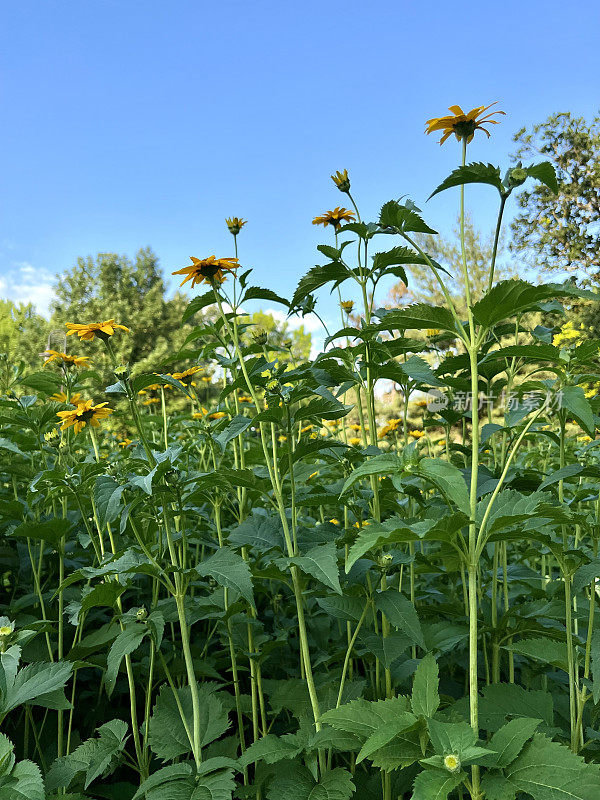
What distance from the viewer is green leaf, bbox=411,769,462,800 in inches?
36.1

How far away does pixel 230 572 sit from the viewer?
1.28m

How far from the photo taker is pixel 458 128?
135cm

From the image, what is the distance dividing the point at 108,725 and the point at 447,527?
3.46ft

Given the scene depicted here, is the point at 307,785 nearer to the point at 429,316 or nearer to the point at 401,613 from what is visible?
the point at 401,613

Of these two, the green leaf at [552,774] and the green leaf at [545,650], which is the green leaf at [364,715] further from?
the green leaf at [545,650]

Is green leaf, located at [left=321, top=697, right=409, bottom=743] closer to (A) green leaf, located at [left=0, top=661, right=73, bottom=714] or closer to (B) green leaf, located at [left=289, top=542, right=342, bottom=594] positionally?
(B) green leaf, located at [left=289, top=542, right=342, bottom=594]

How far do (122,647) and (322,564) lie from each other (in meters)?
0.51

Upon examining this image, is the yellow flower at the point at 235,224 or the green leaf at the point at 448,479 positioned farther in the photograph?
the yellow flower at the point at 235,224

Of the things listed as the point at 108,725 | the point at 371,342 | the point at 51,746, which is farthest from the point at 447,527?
the point at 51,746

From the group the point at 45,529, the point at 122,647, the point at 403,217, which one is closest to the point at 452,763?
the point at 122,647

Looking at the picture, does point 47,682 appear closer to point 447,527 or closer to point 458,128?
point 447,527

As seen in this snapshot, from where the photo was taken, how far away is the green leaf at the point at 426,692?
1.06 m

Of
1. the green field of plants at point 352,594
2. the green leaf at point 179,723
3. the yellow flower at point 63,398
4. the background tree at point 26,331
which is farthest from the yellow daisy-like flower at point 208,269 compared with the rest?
the background tree at point 26,331

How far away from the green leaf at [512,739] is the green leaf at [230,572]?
1.67 feet
